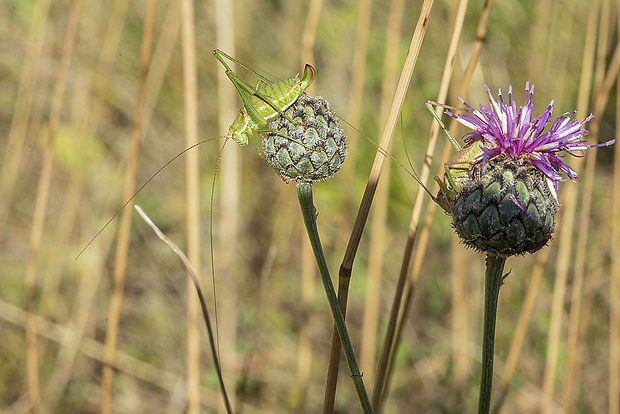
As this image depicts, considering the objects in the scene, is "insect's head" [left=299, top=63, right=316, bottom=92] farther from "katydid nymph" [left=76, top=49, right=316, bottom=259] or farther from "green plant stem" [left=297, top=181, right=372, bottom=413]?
"green plant stem" [left=297, top=181, right=372, bottom=413]

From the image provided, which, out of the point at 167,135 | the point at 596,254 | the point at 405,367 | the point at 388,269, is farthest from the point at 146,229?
the point at 596,254

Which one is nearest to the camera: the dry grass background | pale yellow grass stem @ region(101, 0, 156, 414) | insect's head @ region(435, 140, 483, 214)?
insect's head @ region(435, 140, 483, 214)

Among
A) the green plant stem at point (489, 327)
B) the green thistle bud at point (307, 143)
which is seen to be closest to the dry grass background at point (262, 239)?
the green thistle bud at point (307, 143)

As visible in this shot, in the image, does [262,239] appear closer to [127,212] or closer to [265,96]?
[127,212]

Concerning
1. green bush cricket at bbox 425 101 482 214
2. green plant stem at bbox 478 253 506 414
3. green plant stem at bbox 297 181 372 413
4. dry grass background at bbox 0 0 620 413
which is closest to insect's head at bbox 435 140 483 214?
green bush cricket at bbox 425 101 482 214

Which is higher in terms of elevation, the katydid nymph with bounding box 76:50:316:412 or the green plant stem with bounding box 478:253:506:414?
the katydid nymph with bounding box 76:50:316:412

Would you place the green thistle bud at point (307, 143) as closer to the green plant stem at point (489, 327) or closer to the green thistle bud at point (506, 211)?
the green thistle bud at point (506, 211)

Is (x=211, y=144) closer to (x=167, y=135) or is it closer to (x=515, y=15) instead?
(x=167, y=135)
